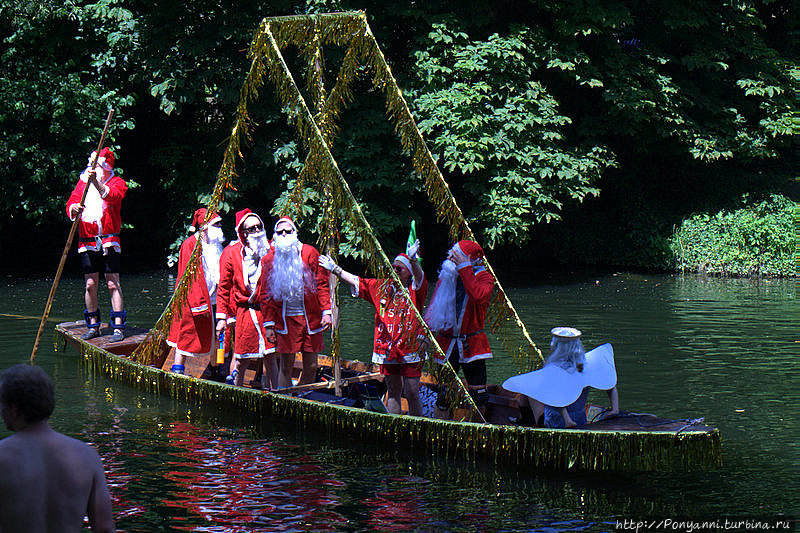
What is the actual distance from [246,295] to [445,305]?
2.27 metres

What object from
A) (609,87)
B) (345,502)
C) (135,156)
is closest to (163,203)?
(135,156)

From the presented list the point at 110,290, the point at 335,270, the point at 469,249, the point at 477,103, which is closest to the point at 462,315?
the point at 469,249

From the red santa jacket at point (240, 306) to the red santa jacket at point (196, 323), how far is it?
603 millimetres

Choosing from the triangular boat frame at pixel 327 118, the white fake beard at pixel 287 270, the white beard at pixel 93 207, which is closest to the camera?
the triangular boat frame at pixel 327 118

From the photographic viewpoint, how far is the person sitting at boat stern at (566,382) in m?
7.81

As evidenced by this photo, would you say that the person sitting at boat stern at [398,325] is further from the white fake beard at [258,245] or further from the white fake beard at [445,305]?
the white fake beard at [258,245]

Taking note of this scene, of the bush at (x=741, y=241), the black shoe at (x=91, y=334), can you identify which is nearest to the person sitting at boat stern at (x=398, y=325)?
the black shoe at (x=91, y=334)

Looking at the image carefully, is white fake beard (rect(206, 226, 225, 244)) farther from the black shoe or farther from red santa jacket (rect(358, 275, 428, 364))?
red santa jacket (rect(358, 275, 428, 364))

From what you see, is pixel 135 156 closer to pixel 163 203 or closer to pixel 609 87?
pixel 163 203

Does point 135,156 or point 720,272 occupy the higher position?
point 135,156

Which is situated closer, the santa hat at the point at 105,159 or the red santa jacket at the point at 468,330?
the red santa jacket at the point at 468,330

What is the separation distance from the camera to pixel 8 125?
23.2 metres

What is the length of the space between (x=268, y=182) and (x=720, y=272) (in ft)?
36.1

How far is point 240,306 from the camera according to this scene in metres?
Answer: 10.2
